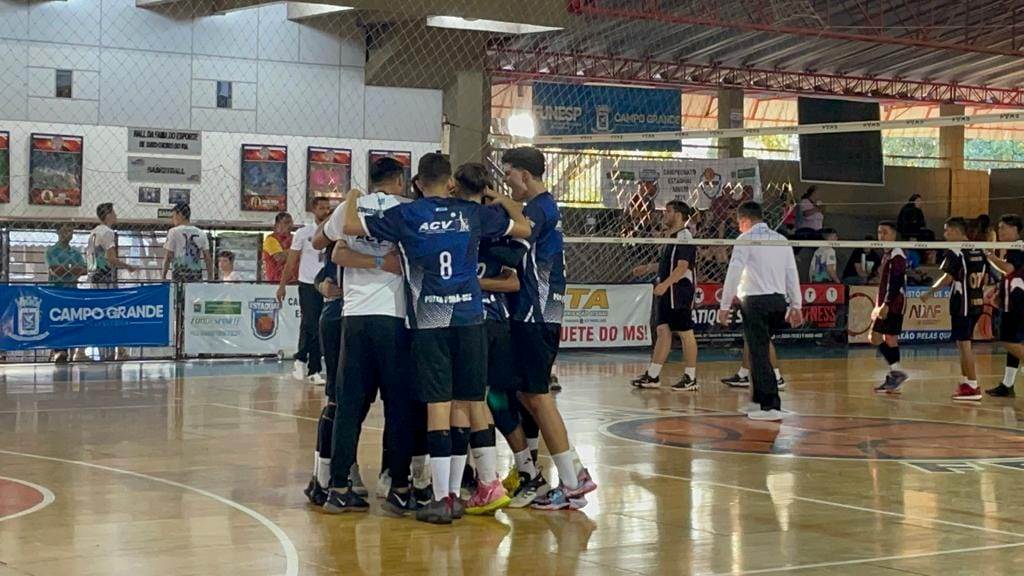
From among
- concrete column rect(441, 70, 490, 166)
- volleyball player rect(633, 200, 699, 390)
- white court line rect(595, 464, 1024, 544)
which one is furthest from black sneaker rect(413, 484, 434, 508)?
concrete column rect(441, 70, 490, 166)

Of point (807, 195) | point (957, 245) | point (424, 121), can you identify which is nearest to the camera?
point (957, 245)

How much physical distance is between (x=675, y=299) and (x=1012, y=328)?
354 cm

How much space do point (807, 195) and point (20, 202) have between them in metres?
14.4

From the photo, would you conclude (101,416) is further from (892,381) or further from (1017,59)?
(1017,59)

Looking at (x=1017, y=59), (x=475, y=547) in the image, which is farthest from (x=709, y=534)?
(x=1017, y=59)

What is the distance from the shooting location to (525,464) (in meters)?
8.25

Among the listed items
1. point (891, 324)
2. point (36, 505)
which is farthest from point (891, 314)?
point (36, 505)

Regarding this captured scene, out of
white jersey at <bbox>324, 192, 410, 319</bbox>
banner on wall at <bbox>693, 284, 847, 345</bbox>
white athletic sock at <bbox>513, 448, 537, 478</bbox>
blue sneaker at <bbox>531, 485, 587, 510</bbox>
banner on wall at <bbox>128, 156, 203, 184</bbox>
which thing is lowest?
blue sneaker at <bbox>531, 485, 587, 510</bbox>

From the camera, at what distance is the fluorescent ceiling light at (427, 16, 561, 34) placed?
2273 centimetres

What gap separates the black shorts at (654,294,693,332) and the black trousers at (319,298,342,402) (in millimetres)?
7674

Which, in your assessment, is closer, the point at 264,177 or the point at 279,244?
the point at 279,244

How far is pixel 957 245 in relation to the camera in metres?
12.1

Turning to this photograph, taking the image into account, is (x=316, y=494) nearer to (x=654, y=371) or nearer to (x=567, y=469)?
(x=567, y=469)

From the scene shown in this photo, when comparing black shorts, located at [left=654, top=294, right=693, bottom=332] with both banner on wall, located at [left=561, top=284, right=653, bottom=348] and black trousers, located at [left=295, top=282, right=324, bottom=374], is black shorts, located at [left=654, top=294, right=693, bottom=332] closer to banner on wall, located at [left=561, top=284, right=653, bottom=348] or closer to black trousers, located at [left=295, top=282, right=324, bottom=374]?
black trousers, located at [left=295, top=282, right=324, bottom=374]
